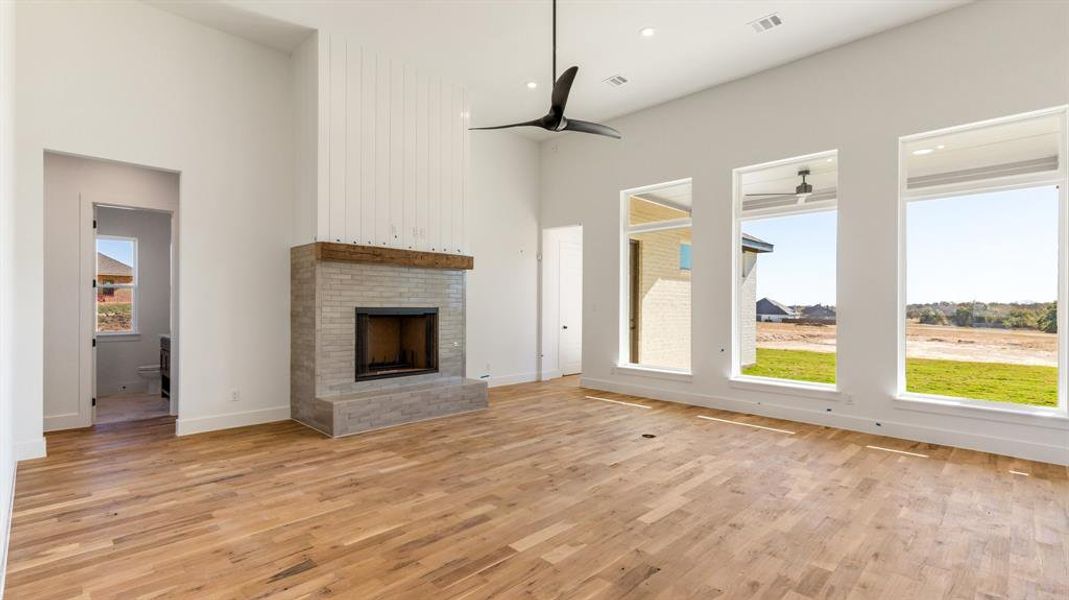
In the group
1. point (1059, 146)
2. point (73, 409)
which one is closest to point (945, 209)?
point (1059, 146)

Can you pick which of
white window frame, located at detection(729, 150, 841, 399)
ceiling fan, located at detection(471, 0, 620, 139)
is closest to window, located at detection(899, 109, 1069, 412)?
white window frame, located at detection(729, 150, 841, 399)

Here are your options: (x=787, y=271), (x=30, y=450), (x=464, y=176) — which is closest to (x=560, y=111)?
(x=464, y=176)

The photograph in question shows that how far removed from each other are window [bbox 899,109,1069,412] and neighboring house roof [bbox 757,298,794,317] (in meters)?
1.16

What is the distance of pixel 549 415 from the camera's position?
564 cm

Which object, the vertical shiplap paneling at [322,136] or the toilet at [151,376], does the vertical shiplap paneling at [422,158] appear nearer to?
the vertical shiplap paneling at [322,136]

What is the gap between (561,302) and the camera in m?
8.62

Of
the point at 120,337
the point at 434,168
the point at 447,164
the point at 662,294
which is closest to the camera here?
the point at 434,168

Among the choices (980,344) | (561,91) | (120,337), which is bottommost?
(120,337)

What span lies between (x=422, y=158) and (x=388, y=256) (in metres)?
1.30

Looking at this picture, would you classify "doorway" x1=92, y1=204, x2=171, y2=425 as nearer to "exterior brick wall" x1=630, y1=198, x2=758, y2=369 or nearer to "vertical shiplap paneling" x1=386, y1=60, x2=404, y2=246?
"vertical shiplap paneling" x1=386, y1=60, x2=404, y2=246

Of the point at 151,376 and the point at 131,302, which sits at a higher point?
the point at 131,302

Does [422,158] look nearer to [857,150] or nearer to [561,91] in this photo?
[561,91]

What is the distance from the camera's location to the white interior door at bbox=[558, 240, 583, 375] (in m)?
8.66

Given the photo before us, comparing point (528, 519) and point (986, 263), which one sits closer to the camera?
point (528, 519)
